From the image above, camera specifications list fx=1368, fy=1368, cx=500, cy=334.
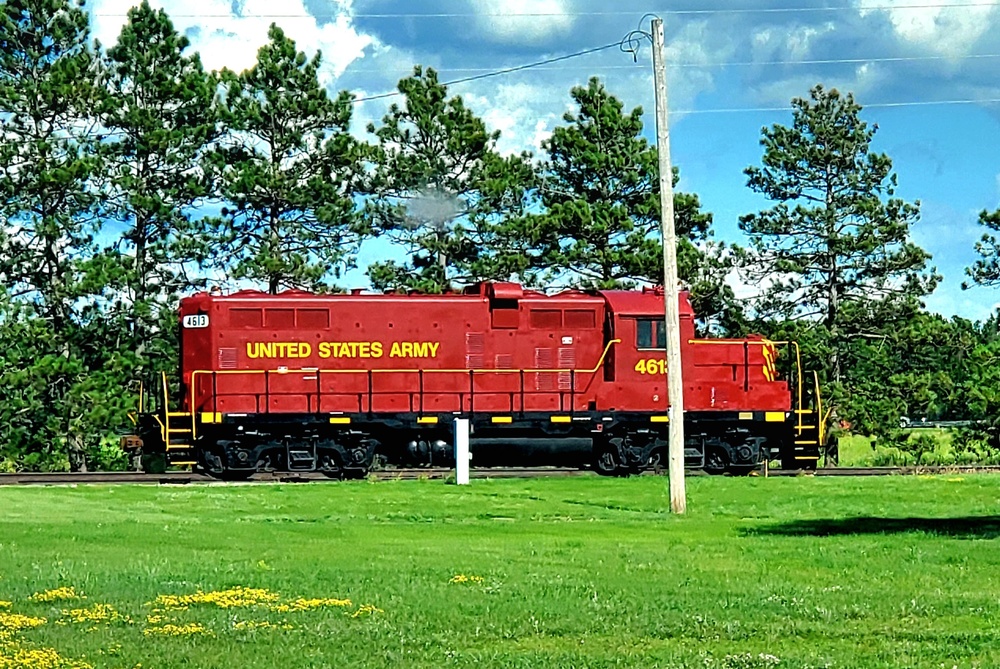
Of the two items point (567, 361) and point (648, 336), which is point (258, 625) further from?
point (648, 336)

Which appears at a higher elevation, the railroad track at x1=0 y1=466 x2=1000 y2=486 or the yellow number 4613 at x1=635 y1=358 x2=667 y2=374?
the yellow number 4613 at x1=635 y1=358 x2=667 y2=374

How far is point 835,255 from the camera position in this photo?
4275cm

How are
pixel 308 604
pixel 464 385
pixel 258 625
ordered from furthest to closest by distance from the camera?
pixel 464 385 → pixel 308 604 → pixel 258 625

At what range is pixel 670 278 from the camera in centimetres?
2077

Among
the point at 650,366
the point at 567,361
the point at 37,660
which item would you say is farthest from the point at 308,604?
the point at 650,366

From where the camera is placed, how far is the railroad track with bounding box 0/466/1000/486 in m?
28.0

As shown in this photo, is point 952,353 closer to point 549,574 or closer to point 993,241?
point 993,241

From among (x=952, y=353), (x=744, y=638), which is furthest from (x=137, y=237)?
(x=744, y=638)

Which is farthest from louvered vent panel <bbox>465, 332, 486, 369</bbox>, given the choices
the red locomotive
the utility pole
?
the utility pole

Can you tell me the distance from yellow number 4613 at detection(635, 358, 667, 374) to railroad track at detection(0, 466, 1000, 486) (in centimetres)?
234

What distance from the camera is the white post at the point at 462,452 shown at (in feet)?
87.8

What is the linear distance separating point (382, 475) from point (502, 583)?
56.8 ft

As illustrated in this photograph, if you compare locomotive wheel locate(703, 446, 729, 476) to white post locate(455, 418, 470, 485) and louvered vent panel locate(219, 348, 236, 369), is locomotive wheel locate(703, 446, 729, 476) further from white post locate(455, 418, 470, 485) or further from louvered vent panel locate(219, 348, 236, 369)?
louvered vent panel locate(219, 348, 236, 369)

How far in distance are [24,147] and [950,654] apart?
33.4 meters
